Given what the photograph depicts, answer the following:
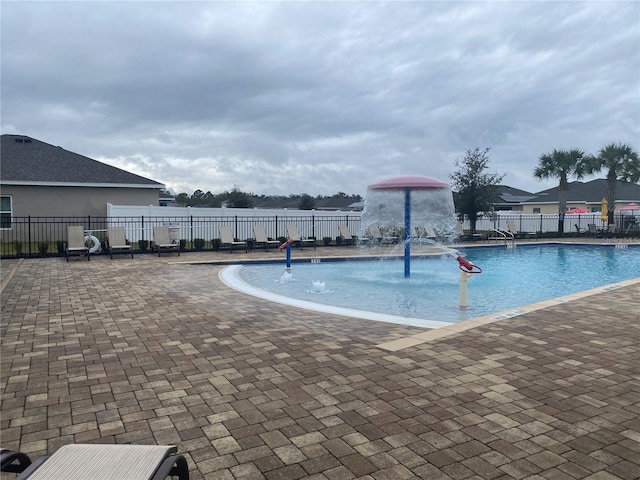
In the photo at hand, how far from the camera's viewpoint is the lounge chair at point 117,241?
53.1 ft

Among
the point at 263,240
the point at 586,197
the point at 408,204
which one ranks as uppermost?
the point at 586,197

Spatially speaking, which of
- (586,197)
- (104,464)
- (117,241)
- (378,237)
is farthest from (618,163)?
(104,464)

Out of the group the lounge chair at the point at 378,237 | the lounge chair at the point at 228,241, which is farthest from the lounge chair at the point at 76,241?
the lounge chair at the point at 378,237

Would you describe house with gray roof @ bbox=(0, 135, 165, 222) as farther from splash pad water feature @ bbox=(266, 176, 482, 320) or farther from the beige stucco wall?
splash pad water feature @ bbox=(266, 176, 482, 320)

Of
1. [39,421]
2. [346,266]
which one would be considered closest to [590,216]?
[346,266]

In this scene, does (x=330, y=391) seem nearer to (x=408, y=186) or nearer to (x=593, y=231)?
(x=408, y=186)

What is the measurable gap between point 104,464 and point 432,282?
11007mm

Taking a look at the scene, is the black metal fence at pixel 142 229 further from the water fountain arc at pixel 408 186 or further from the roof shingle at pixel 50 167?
the water fountain arc at pixel 408 186

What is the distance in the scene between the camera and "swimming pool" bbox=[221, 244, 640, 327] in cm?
904

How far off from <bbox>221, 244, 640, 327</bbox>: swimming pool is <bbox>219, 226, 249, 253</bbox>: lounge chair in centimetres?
406

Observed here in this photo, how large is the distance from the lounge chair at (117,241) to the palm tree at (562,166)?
88.5 feet

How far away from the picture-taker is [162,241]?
17.4m

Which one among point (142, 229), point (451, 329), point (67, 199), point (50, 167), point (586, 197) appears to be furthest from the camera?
point (586, 197)

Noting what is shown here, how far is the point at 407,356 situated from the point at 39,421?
3448mm
